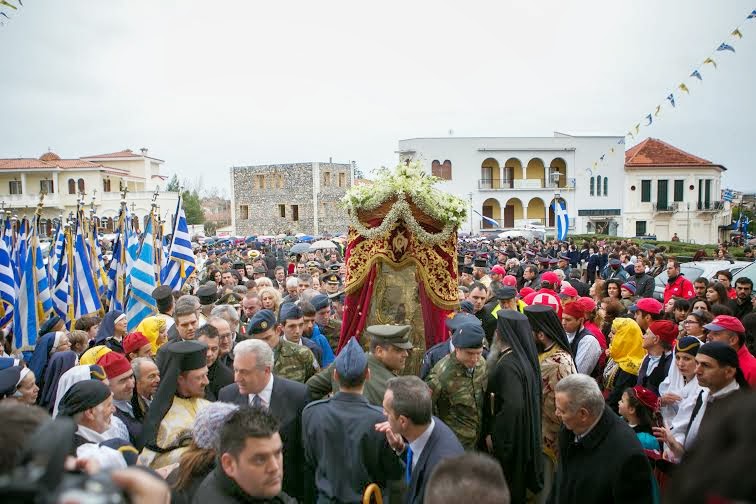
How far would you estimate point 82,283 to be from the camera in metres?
10.1

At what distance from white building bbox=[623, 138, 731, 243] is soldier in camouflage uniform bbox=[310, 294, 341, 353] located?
4783cm

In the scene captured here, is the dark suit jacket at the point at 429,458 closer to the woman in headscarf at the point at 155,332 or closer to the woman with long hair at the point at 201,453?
the woman with long hair at the point at 201,453

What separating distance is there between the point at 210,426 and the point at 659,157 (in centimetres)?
5390

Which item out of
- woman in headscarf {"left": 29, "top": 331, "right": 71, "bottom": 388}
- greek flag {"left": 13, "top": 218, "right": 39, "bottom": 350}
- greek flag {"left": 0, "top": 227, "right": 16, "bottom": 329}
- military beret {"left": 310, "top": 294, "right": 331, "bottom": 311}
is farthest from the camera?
greek flag {"left": 0, "top": 227, "right": 16, "bottom": 329}

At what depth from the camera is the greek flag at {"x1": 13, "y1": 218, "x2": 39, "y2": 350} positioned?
8.64 metres

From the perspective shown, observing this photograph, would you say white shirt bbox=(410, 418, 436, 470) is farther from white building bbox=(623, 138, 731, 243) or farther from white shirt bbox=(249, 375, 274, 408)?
white building bbox=(623, 138, 731, 243)

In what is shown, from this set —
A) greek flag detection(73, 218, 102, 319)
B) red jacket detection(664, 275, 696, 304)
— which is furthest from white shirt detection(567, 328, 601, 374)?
greek flag detection(73, 218, 102, 319)

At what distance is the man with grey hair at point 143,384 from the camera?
4.68m

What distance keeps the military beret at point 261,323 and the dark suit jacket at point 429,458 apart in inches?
110

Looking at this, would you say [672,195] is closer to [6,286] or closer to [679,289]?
[679,289]

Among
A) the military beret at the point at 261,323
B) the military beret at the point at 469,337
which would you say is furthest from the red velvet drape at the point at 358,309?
the military beret at the point at 469,337

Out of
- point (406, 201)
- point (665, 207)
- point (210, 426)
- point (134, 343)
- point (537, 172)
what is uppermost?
point (537, 172)

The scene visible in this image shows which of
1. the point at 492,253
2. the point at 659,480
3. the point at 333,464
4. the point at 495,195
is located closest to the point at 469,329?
the point at 333,464

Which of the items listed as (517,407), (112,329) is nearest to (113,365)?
(112,329)
